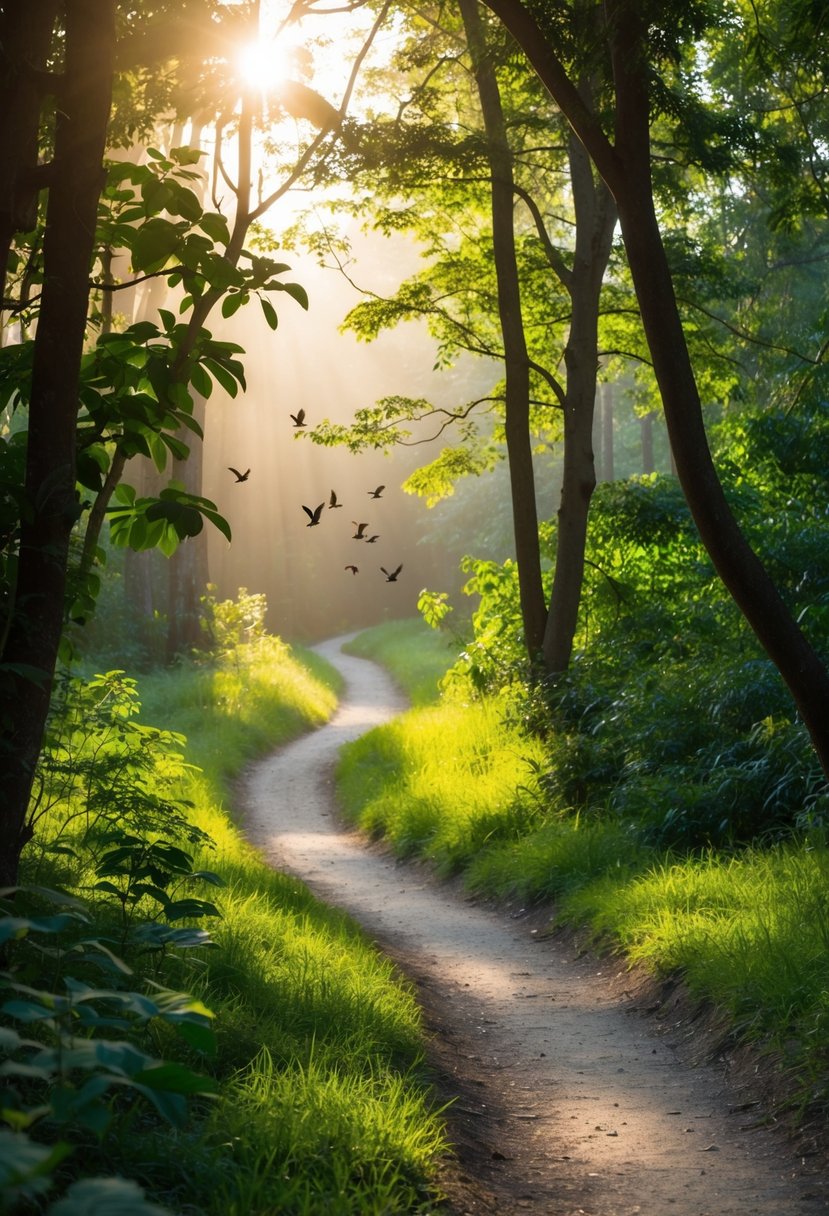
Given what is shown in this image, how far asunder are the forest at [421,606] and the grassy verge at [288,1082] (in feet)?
0.07

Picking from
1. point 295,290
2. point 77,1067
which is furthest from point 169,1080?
point 295,290

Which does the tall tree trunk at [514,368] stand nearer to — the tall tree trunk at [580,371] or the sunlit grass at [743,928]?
the tall tree trunk at [580,371]

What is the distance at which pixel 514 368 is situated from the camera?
12.3 meters

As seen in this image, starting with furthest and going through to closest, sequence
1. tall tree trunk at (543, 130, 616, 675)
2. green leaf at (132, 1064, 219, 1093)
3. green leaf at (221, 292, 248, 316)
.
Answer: tall tree trunk at (543, 130, 616, 675) < green leaf at (221, 292, 248, 316) < green leaf at (132, 1064, 219, 1093)

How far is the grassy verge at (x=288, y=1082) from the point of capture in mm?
3049

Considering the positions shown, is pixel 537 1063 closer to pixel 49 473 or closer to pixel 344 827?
pixel 49 473

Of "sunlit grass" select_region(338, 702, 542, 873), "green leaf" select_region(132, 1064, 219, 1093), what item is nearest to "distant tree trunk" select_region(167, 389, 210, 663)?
"sunlit grass" select_region(338, 702, 542, 873)

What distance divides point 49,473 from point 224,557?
4405cm

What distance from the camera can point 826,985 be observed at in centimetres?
482

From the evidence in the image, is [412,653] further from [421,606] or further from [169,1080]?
[169,1080]

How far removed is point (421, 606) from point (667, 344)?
34.0 feet

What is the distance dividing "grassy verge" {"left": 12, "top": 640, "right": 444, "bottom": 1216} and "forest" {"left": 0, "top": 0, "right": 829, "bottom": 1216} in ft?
0.07

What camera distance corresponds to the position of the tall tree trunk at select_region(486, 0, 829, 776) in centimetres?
493

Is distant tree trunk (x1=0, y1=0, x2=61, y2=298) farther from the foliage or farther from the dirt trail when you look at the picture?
the dirt trail
